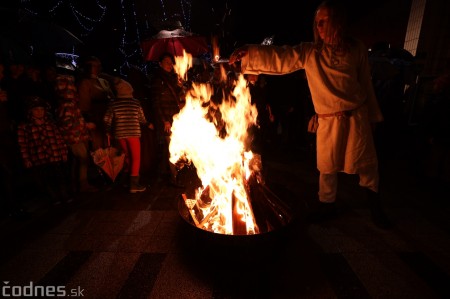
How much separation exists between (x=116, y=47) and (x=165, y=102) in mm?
20893

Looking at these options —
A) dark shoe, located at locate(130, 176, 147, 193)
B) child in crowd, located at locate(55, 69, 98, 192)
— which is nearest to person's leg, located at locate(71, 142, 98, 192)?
child in crowd, located at locate(55, 69, 98, 192)

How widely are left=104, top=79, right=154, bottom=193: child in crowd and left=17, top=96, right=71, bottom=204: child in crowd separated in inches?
36.1

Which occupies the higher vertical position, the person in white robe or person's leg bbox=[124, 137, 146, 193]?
the person in white robe

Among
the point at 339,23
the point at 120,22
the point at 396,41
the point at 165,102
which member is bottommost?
the point at 165,102

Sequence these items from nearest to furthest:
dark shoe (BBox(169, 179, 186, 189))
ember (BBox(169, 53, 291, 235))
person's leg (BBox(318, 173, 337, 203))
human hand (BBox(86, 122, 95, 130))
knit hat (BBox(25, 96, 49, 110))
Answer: ember (BBox(169, 53, 291, 235))
person's leg (BBox(318, 173, 337, 203))
knit hat (BBox(25, 96, 49, 110))
human hand (BBox(86, 122, 95, 130))
dark shoe (BBox(169, 179, 186, 189))

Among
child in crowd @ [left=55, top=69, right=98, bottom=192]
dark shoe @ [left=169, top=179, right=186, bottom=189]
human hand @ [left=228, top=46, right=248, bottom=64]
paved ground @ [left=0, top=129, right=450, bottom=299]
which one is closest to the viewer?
paved ground @ [left=0, top=129, right=450, bottom=299]

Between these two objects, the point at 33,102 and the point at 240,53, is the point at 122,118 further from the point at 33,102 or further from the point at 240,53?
the point at 240,53

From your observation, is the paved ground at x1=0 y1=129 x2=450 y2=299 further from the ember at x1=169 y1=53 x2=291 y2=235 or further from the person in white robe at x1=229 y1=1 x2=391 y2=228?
the person in white robe at x1=229 y1=1 x2=391 y2=228

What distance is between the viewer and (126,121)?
16.3 ft

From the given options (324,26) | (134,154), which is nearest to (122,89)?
(134,154)

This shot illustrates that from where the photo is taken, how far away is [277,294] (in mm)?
2580

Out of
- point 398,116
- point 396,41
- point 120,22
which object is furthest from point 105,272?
point 120,22

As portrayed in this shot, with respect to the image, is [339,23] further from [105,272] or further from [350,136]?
[105,272]

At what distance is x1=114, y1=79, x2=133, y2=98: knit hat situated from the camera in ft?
15.8
